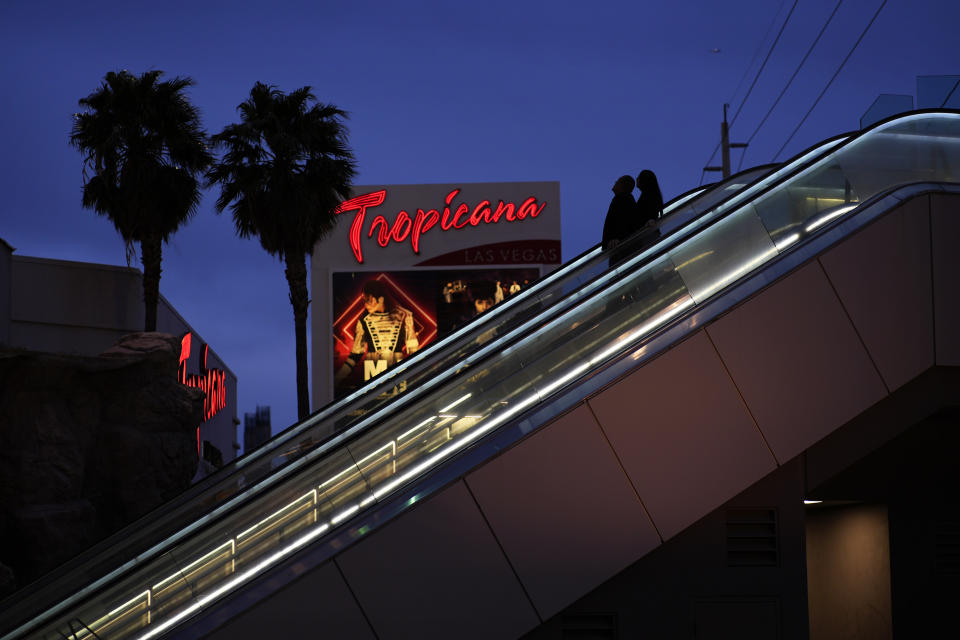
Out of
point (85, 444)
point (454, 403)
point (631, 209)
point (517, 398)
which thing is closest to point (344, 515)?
point (454, 403)

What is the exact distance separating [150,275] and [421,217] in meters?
13.5

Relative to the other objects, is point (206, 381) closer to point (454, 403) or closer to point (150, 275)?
point (150, 275)

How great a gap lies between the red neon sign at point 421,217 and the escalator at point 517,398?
84.2ft

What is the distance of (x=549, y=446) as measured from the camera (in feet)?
20.2

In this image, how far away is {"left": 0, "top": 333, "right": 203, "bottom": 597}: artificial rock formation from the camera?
15.0 m

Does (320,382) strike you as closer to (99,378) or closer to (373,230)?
(373,230)

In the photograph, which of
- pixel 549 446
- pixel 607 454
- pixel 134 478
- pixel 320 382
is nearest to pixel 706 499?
pixel 607 454

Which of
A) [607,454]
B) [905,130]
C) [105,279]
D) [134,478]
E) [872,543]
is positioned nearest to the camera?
[607,454]

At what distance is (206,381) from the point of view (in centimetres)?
3178

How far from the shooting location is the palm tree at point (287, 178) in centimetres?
2427

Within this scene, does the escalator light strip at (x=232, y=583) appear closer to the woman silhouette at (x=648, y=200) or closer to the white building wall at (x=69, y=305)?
the woman silhouette at (x=648, y=200)

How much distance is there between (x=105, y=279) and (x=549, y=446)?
17627 millimetres

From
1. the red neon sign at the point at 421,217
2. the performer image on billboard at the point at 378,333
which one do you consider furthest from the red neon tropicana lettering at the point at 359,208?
the performer image on billboard at the point at 378,333

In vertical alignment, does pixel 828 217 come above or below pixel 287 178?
below
